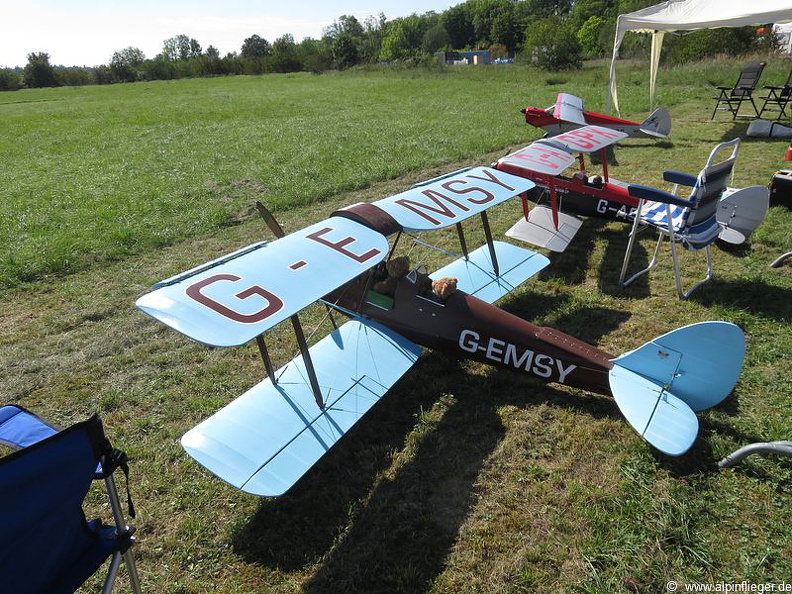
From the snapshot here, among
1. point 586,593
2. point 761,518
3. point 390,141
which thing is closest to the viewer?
point 586,593

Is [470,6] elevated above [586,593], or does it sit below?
above

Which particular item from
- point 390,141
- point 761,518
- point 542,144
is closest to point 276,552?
point 761,518

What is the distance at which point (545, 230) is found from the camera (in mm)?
7188

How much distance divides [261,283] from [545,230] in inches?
195

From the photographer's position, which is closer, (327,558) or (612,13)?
(327,558)

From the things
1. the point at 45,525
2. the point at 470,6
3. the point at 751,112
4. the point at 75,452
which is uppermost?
the point at 470,6

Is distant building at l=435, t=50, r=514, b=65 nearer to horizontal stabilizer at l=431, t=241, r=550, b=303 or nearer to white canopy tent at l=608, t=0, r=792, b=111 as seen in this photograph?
white canopy tent at l=608, t=0, r=792, b=111

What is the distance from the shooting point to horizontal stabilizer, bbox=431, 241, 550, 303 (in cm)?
574

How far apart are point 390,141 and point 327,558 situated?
14482 millimetres

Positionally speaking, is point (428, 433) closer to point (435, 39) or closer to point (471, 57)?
point (471, 57)

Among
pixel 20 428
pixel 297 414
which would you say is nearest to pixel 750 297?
pixel 297 414

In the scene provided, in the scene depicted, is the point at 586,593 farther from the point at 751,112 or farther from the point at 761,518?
the point at 751,112

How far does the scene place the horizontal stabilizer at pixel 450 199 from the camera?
15.8ft

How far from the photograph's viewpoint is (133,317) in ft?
21.5
